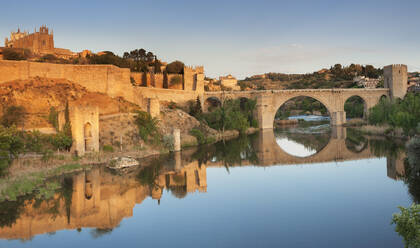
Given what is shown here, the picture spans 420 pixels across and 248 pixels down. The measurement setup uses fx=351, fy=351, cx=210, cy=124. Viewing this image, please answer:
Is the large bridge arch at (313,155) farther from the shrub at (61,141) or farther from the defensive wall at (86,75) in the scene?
the shrub at (61,141)

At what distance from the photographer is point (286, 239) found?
8.14m

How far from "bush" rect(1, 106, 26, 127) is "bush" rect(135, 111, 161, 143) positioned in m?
6.21

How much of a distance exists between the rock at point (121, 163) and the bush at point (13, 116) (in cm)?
617

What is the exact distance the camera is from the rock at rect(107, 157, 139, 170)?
15.9m

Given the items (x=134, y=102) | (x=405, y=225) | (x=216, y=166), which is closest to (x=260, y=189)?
(x=216, y=166)

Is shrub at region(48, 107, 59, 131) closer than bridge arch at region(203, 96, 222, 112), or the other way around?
shrub at region(48, 107, 59, 131)

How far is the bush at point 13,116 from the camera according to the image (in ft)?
59.3

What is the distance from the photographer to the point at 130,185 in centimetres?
1317

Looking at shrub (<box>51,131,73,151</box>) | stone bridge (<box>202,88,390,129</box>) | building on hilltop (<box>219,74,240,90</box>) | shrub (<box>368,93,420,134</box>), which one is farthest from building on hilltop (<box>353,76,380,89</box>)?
shrub (<box>51,131,73,151</box>)

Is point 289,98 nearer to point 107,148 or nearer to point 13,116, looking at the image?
point 107,148

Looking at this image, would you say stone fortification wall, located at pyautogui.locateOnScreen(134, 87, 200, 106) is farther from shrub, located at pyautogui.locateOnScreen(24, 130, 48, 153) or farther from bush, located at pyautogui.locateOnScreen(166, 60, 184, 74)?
shrub, located at pyautogui.locateOnScreen(24, 130, 48, 153)

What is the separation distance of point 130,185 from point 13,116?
948 centimetres

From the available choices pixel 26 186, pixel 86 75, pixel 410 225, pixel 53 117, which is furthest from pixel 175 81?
pixel 410 225

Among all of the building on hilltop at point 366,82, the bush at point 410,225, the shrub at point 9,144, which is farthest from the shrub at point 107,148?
the building on hilltop at point 366,82
